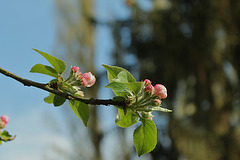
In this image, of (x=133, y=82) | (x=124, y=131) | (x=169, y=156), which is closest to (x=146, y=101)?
(x=133, y=82)

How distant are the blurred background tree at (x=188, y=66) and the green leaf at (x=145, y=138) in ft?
10.7

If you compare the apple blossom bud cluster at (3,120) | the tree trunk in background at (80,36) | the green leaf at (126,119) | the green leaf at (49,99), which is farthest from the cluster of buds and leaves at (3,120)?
the tree trunk in background at (80,36)

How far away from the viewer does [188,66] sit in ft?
12.8

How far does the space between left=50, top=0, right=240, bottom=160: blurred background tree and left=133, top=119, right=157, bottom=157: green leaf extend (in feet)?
10.7

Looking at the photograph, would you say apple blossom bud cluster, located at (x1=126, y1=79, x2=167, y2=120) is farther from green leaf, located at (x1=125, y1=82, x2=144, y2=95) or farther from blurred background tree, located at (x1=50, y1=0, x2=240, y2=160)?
blurred background tree, located at (x1=50, y1=0, x2=240, y2=160)

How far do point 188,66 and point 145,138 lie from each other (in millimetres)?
3618

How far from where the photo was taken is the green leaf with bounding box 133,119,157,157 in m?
0.42

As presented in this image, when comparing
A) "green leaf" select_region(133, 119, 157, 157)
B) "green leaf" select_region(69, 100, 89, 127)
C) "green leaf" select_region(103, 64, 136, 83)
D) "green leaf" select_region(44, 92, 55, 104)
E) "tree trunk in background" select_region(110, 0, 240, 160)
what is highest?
"tree trunk in background" select_region(110, 0, 240, 160)

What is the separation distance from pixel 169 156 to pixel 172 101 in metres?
0.76

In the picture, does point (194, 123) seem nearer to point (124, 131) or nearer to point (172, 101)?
point (172, 101)

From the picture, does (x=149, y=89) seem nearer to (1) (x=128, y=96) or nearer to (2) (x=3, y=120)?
(1) (x=128, y=96)

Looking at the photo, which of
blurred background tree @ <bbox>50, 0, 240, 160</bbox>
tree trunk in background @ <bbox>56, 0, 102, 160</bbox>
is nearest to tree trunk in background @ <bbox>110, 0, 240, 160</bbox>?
blurred background tree @ <bbox>50, 0, 240, 160</bbox>

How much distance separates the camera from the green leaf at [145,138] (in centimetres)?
42

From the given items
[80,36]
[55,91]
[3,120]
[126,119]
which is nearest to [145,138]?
[126,119]
